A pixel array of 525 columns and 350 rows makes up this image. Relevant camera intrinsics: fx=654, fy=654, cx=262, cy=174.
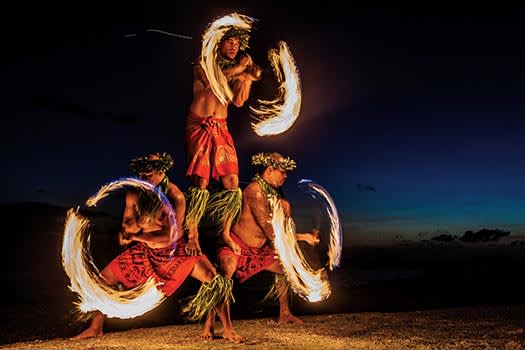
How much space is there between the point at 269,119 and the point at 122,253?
2161 millimetres

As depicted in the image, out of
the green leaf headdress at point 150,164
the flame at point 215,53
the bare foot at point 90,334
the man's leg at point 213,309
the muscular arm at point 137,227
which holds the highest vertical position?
the flame at point 215,53

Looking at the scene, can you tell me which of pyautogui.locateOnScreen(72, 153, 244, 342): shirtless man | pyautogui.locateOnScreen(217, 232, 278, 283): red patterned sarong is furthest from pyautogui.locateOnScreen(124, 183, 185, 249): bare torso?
pyautogui.locateOnScreen(217, 232, 278, 283): red patterned sarong

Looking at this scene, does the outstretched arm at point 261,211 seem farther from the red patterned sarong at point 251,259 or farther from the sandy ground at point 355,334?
the sandy ground at point 355,334

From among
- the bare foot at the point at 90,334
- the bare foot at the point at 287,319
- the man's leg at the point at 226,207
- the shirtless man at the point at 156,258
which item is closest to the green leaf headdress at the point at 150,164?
the shirtless man at the point at 156,258

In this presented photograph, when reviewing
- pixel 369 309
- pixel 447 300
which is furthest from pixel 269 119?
pixel 447 300

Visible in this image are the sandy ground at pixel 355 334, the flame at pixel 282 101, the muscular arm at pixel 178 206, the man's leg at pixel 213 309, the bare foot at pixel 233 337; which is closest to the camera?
the sandy ground at pixel 355 334

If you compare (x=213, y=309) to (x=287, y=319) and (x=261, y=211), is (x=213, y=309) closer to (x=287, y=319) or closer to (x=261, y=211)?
(x=261, y=211)

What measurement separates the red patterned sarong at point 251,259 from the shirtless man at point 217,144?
21 cm

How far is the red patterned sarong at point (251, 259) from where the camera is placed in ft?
23.1

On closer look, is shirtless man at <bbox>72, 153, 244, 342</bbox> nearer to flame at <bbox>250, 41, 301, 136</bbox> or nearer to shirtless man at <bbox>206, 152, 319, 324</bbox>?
shirtless man at <bbox>206, 152, 319, 324</bbox>

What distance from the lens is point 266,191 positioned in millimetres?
7227

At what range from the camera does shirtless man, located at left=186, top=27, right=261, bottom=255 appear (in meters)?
6.85

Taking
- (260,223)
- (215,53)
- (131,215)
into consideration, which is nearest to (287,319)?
(260,223)

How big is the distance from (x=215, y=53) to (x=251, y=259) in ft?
7.39
